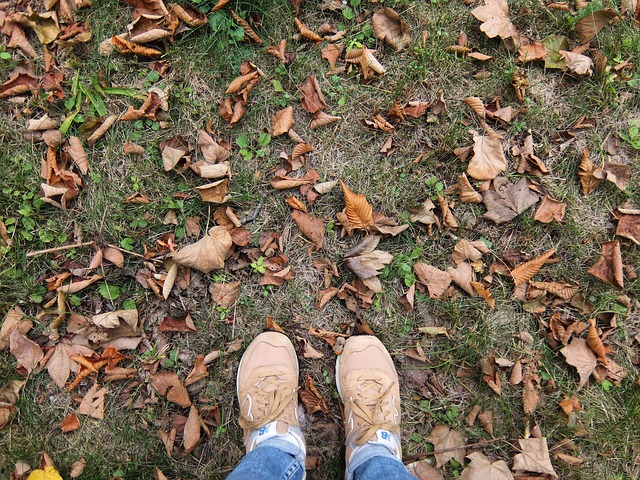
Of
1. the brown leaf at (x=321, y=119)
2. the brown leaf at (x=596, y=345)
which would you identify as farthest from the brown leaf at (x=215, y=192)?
the brown leaf at (x=596, y=345)

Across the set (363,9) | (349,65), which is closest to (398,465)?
(349,65)

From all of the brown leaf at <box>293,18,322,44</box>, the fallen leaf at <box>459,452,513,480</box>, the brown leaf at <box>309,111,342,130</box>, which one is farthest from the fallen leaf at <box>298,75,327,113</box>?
the fallen leaf at <box>459,452,513,480</box>

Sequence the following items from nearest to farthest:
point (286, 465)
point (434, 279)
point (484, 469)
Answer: point (286, 465), point (484, 469), point (434, 279)

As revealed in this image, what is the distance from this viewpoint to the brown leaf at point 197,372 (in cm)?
223

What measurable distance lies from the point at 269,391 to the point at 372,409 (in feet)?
Result: 1.70

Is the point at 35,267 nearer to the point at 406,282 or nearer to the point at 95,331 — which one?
the point at 95,331

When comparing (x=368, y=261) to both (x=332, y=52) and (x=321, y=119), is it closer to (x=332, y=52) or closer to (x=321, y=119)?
(x=321, y=119)

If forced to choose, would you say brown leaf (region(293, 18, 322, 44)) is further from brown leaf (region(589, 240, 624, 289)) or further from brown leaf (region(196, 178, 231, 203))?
brown leaf (region(589, 240, 624, 289))

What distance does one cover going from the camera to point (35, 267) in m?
2.30

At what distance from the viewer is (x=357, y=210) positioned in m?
2.28

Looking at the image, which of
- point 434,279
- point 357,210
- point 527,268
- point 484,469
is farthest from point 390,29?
point 484,469

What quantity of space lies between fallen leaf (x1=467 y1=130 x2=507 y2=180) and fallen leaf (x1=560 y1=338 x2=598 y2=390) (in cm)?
96

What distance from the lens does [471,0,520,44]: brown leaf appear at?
2.35m

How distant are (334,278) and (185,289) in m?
0.77
